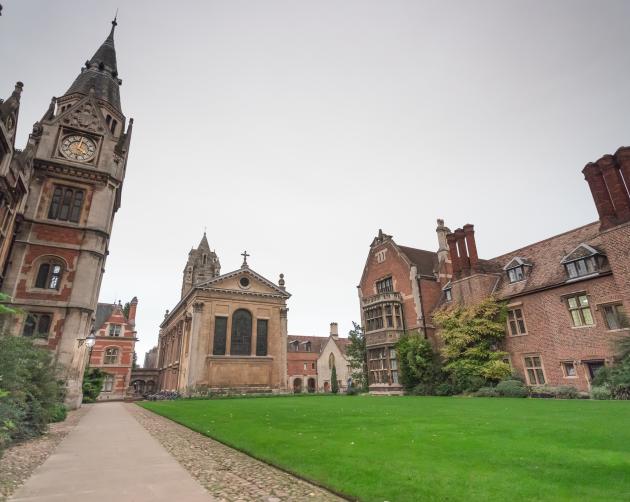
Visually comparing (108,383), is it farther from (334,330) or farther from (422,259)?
(422,259)

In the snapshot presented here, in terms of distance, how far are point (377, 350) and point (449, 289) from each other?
9.01 meters

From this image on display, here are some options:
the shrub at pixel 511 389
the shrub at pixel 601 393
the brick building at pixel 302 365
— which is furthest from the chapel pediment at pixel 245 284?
the shrub at pixel 601 393

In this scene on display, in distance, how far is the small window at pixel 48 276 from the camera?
22.7m

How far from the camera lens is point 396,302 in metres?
33.5

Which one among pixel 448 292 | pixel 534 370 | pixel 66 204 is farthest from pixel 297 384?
pixel 66 204

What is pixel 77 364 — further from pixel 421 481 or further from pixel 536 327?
pixel 536 327

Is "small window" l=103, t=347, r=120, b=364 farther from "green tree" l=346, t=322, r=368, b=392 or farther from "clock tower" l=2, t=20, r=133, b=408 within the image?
"green tree" l=346, t=322, r=368, b=392

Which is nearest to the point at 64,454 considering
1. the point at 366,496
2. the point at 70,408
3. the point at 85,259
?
the point at 366,496

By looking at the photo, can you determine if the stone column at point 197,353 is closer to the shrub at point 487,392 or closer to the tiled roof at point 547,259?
the shrub at point 487,392

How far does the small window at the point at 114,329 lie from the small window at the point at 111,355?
2.17 meters

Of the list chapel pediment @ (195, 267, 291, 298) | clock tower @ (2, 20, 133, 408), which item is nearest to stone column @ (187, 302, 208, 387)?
chapel pediment @ (195, 267, 291, 298)

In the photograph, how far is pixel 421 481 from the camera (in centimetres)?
487

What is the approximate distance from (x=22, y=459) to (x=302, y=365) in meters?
58.4

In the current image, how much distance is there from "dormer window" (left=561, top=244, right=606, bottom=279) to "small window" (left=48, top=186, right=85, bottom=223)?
3342cm
